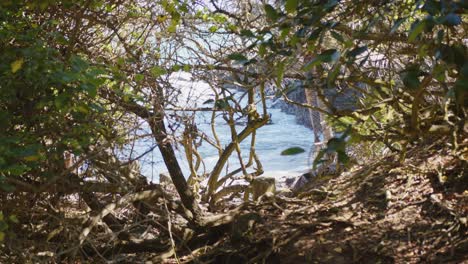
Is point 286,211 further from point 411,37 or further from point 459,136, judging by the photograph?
point 411,37

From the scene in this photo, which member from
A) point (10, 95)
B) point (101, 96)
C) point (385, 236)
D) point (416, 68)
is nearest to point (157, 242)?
point (101, 96)

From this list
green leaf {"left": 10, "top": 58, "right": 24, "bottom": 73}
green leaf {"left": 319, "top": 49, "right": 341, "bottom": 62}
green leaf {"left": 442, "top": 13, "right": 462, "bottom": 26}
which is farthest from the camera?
green leaf {"left": 10, "top": 58, "right": 24, "bottom": 73}

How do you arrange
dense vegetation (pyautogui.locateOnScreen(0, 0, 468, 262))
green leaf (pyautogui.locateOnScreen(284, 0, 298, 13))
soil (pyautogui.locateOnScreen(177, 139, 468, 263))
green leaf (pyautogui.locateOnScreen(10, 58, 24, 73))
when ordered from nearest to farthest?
1. green leaf (pyautogui.locateOnScreen(284, 0, 298, 13))
2. dense vegetation (pyautogui.locateOnScreen(0, 0, 468, 262))
3. green leaf (pyautogui.locateOnScreen(10, 58, 24, 73))
4. soil (pyautogui.locateOnScreen(177, 139, 468, 263))

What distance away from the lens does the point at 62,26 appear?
11.1 feet

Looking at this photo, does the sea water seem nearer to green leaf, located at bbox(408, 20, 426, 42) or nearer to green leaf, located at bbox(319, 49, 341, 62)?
green leaf, located at bbox(319, 49, 341, 62)

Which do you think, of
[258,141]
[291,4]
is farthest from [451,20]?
[258,141]

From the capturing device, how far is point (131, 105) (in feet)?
11.2

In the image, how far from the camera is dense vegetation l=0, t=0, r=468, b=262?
237cm

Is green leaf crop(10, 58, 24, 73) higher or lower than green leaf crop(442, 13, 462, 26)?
higher

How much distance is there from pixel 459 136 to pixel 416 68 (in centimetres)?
191

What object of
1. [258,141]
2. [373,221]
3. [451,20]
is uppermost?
[258,141]

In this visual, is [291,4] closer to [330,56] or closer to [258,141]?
[330,56]

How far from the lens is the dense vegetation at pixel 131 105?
7.77 feet

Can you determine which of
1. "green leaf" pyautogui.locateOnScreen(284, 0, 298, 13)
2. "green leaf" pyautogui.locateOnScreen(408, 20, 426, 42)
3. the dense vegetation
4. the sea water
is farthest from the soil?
"green leaf" pyautogui.locateOnScreen(408, 20, 426, 42)
